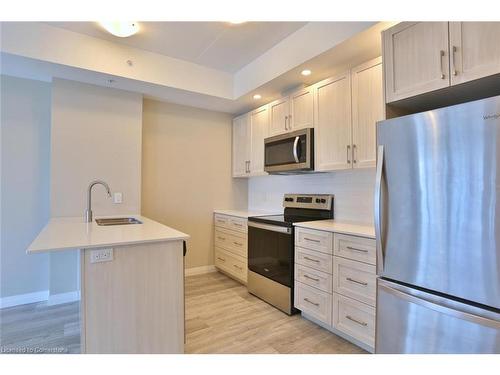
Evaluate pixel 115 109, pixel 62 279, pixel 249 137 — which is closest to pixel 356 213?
pixel 249 137

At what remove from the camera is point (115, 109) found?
10.3ft

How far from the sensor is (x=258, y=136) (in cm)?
356

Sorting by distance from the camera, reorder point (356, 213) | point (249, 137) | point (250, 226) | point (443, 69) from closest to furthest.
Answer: point (443, 69) → point (356, 213) → point (250, 226) → point (249, 137)

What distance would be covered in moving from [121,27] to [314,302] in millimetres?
2864

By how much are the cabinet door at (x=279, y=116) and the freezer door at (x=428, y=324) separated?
2016 mm

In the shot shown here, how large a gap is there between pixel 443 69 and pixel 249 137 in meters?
2.50

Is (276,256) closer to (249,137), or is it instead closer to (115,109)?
(249,137)

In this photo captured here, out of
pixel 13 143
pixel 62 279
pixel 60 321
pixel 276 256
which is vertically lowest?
pixel 60 321

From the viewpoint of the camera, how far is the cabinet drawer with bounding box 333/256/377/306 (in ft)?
6.31

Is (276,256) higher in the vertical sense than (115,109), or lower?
lower

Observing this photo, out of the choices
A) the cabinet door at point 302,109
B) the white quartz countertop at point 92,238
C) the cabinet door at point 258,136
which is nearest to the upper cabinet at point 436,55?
the cabinet door at point 302,109

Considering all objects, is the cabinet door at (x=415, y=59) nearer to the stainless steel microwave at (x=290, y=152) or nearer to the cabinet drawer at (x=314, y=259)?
the stainless steel microwave at (x=290, y=152)

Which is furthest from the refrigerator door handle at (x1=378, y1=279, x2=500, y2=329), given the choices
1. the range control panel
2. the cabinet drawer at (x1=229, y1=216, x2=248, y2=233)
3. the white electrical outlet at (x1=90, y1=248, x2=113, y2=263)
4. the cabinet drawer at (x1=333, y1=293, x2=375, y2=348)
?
the cabinet drawer at (x1=229, y1=216, x2=248, y2=233)

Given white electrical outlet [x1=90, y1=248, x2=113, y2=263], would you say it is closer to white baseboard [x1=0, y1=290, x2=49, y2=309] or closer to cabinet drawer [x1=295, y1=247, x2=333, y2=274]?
cabinet drawer [x1=295, y1=247, x2=333, y2=274]
